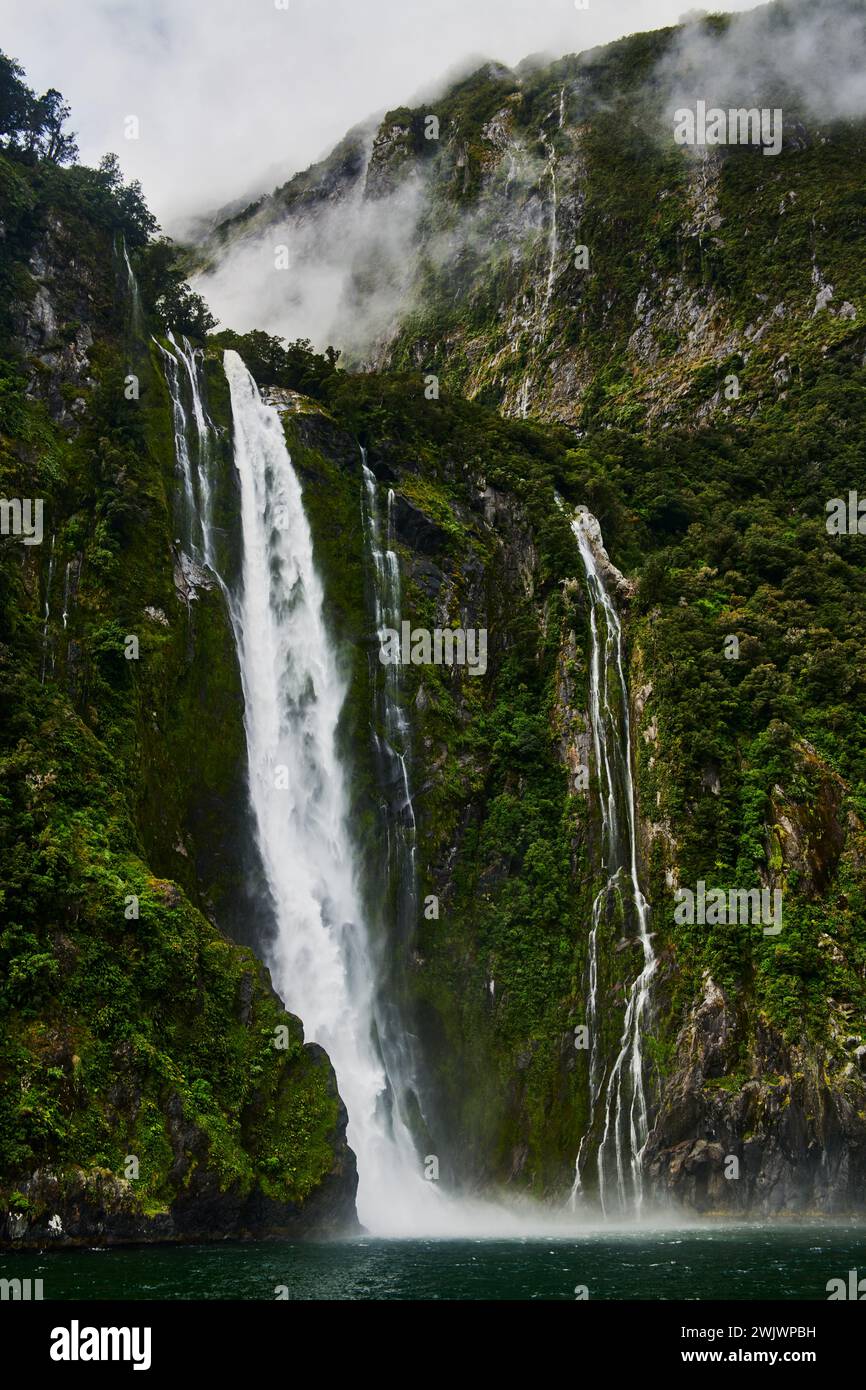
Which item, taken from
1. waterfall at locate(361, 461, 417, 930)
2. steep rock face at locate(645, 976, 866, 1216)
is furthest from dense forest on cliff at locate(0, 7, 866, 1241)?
waterfall at locate(361, 461, 417, 930)

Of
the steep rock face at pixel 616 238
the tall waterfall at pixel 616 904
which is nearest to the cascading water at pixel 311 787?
the tall waterfall at pixel 616 904

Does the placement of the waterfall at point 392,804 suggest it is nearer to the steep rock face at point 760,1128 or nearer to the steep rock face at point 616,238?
the steep rock face at point 760,1128

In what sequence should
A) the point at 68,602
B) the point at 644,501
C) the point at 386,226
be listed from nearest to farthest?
the point at 68,602
the point at 644,501
the point at 386,226

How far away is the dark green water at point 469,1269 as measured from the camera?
1445cm

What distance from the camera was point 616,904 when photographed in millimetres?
31766

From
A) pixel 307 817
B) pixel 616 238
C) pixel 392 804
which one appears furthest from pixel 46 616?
pixel 616 238

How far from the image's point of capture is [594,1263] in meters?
18.3

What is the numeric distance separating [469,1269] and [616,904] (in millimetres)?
15338

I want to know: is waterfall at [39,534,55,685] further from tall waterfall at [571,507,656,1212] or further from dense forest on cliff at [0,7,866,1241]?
tall waterfall at [571,507,656,1212]

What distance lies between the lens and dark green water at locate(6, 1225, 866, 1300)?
1445cm

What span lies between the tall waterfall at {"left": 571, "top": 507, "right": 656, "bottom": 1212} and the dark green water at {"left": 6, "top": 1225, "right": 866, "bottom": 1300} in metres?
5.33
